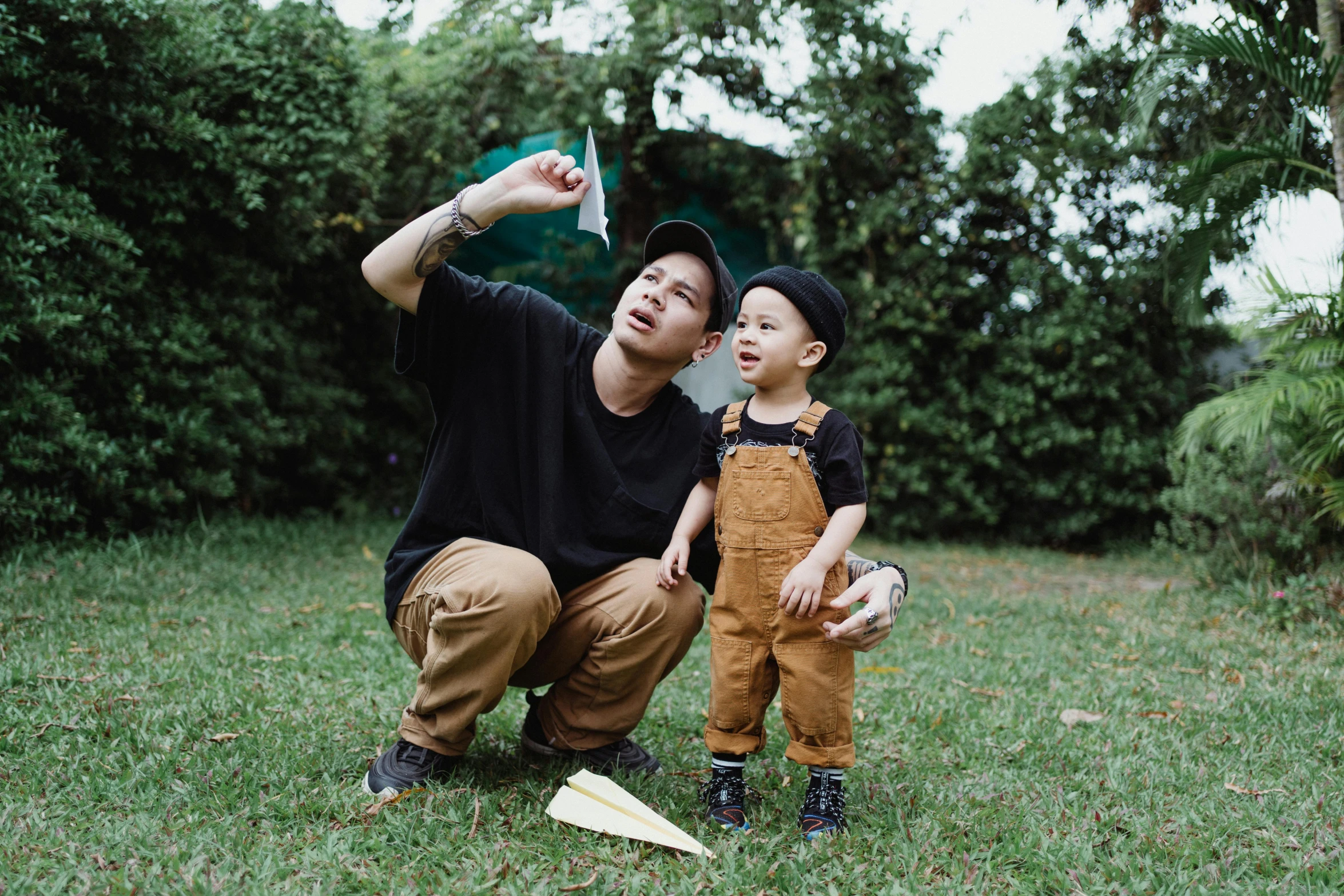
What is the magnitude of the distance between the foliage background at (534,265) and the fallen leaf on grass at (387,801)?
3.41 m

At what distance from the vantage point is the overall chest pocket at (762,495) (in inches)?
84.7

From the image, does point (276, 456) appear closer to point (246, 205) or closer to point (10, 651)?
point (246, 205)

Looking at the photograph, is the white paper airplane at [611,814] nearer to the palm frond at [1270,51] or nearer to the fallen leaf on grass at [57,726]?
the fallen leaf on grass at [57,726]

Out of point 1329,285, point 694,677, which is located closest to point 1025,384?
point 1329,285

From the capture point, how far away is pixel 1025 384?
25.4 ft

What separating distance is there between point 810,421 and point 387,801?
1.30m

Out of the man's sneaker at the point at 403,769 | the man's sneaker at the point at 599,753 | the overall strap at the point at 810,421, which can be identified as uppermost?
the overall strap at the point at 810,421

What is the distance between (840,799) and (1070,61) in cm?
679

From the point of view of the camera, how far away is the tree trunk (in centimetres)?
452

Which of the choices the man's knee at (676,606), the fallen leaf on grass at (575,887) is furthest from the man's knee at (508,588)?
the fallen leaf on grass at (575,887)

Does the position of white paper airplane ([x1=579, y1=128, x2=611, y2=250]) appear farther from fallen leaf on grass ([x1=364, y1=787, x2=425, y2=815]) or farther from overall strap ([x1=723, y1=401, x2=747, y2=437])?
fallen leaf on grass ([x1=364, y1=787, x2=425, y2=815])

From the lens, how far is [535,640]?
2.28 metres

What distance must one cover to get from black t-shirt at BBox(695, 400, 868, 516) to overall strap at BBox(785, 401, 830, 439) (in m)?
0.01

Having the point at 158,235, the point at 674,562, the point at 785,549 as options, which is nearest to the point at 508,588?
the point at 674,562
